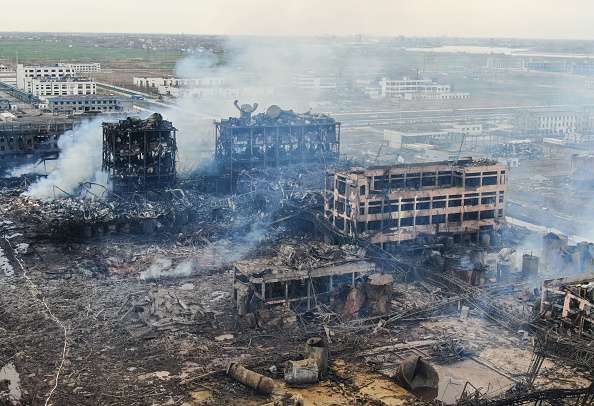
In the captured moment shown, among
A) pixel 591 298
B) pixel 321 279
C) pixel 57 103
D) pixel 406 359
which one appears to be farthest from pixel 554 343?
pixel 57 103

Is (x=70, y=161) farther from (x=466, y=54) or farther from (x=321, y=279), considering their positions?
(x=466, y=54)

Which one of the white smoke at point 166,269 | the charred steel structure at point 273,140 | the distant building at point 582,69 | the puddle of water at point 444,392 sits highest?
the distant building at point 582,69

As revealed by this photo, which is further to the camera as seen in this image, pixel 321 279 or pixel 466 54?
pixel 466 54

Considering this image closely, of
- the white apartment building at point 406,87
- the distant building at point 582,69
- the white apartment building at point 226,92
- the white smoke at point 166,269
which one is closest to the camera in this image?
the white smoke at point 166,269

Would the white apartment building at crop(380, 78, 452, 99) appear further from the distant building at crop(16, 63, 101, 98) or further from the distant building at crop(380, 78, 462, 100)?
the distant building at crop(16, 63, 101, 98)

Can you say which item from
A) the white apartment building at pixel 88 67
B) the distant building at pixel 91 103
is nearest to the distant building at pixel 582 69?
the distant building at pixel 91 103

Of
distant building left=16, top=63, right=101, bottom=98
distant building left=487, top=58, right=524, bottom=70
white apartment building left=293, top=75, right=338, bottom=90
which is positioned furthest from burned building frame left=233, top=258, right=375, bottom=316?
distant building left=487, top=58, right=524, bottom=70

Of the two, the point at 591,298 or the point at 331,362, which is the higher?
the point at 591,298

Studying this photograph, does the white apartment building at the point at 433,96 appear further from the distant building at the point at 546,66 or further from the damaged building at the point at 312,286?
the damaged building at the point at 312,286
